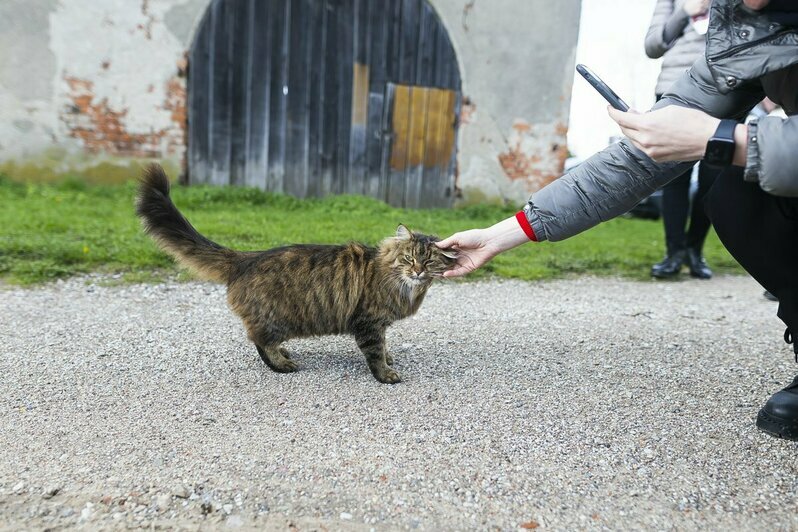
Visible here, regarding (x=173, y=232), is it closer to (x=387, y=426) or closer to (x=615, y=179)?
(x=387, y=426)

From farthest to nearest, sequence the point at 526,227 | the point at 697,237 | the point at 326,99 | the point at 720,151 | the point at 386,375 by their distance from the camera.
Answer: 1. the point at 326,99
2. the point at 697,237
3. the point at 386,375
4. the point at 526,227
5. the point at 720,151

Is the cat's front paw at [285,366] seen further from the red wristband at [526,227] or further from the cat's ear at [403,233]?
the red wristband at [526,227]

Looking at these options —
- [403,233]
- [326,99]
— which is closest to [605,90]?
[403,233]

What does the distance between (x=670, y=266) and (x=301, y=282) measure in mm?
3669

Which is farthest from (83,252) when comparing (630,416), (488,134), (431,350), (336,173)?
(488,134)

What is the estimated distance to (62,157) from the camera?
764cm

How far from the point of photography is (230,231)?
5.33 m

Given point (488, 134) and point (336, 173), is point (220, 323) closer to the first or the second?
point (336, 173)

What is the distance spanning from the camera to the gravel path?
176 centimetres

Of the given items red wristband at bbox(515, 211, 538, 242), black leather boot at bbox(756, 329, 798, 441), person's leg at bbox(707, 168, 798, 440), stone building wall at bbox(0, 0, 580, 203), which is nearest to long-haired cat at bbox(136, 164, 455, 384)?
red wristband at bbox(515, 211, 538, 242)

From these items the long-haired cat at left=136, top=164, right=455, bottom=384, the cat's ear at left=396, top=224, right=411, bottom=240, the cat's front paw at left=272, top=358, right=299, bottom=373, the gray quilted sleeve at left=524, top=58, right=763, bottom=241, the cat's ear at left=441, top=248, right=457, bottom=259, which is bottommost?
the cat's front paw at left=272, top=358, right=299, bottom=373

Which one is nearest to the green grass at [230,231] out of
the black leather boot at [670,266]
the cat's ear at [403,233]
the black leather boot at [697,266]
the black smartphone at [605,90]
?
the black leather boot at [670,266]

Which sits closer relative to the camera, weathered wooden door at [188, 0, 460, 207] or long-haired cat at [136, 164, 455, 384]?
long-haired cat at [136, 164, 455, 384]

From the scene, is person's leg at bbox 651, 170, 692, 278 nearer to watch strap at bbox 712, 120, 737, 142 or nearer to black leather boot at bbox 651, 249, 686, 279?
black leather boot at bbox 651, 249, 686, 279
